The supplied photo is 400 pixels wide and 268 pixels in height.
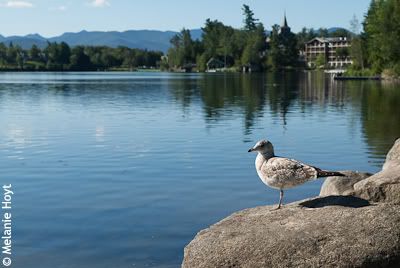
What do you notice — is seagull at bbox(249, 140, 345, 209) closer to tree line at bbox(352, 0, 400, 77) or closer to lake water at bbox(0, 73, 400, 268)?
lake water at bbox(0, 73, 400, 268)

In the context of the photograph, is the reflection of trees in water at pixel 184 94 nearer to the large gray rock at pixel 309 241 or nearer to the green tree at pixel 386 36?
the large gray rock at pixel 309 241

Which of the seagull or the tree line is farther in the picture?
the tree line

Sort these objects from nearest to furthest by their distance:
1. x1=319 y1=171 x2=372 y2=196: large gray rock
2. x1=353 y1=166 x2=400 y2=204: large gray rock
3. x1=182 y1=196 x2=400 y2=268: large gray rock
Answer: x1=182 y1=196 x2=400 y2=268: large gray rock < x1=353 y1=166 x2=400 y2=204: large gray rock < x1=319 y1=171 x2=372 y2=196: large gray rock

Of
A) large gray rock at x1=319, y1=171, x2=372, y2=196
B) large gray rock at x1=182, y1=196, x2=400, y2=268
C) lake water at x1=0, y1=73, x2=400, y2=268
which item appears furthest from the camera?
lake water at x1=0, y1=73, x2=400, y2=268

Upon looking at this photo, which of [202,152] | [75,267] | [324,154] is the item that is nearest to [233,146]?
[202,152]

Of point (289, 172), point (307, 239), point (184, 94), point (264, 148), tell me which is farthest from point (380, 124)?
point (184, 94)

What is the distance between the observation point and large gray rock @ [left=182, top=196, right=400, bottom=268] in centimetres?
876

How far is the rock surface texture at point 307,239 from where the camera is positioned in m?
8.77

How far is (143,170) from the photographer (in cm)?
2266

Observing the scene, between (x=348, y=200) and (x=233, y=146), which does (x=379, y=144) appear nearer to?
(x=233, y=146)

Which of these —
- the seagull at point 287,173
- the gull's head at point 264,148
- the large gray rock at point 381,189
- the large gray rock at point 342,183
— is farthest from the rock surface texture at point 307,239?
the large gray rock at point 342,183

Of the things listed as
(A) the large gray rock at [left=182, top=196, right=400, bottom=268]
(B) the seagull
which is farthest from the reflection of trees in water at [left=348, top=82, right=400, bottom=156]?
(A) the large gray rock at [left=182, top=196, right=400, bottom=268]

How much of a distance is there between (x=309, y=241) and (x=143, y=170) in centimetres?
1422

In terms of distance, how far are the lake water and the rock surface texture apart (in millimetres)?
3053
